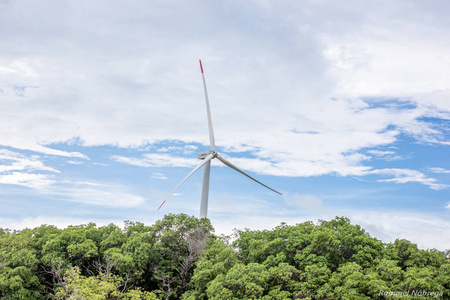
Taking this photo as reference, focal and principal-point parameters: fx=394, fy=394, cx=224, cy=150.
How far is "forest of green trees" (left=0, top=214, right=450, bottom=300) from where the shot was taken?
927 inches

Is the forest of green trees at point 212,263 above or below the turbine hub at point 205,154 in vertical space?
below

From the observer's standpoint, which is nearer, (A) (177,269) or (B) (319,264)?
(B) (319,264)

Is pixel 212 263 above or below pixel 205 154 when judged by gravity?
below

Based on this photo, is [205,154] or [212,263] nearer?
[212,263]

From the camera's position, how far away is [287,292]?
79.0 feet

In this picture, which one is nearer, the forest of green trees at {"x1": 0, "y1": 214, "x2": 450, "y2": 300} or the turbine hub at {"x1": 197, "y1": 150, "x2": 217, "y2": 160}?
the forest of green trees at {"x1": 0, "y1": 214, "x2": 450, "y2": 300}

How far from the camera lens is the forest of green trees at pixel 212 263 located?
77.3 feet

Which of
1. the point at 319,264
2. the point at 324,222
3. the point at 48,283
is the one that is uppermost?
the point at 324,222

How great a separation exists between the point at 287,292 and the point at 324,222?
882 centimetres

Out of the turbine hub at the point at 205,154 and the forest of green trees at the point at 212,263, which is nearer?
the forest of green trees at the point at 212,263

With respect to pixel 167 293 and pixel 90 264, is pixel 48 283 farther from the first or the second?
pixel 167 293

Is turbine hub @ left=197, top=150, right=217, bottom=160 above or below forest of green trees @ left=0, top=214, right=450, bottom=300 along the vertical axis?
above

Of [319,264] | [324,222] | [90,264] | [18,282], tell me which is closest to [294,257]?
[319,264]

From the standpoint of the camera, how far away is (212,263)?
91.1 ft
